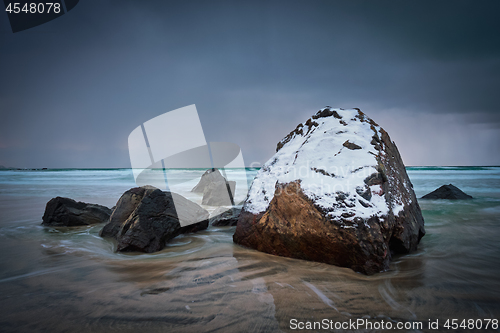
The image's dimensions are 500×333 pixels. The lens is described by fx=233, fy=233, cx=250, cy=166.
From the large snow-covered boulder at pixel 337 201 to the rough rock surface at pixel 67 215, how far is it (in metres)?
3.09

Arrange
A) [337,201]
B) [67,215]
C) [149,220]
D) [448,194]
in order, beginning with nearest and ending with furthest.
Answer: [337,201]
[149,220]
[67,215]
[448,194]

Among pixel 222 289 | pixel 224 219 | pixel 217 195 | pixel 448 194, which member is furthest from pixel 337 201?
pixel 448 194

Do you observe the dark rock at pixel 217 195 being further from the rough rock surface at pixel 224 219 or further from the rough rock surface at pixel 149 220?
the rough rock surface at pixel 149 220

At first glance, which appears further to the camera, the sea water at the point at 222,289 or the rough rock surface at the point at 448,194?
the rough rock surface at the point at 448,194

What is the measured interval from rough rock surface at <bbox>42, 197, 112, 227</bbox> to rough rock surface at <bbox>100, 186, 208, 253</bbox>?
104cm

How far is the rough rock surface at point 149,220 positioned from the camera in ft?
9.83

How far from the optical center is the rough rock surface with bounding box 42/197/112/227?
4.24 m

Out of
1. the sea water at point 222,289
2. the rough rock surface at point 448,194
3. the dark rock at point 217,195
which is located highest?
the dark rock at point 217,195

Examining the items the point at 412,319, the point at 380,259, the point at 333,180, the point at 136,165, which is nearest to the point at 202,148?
the point at 136,165

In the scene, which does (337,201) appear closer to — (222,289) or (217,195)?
(222,289)

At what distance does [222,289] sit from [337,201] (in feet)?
4.71

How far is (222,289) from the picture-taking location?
6.64ft

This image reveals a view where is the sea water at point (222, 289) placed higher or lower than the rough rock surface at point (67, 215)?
lower

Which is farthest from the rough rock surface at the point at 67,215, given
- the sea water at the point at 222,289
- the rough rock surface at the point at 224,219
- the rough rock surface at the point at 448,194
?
the rough rock surface at the point at 448,194
